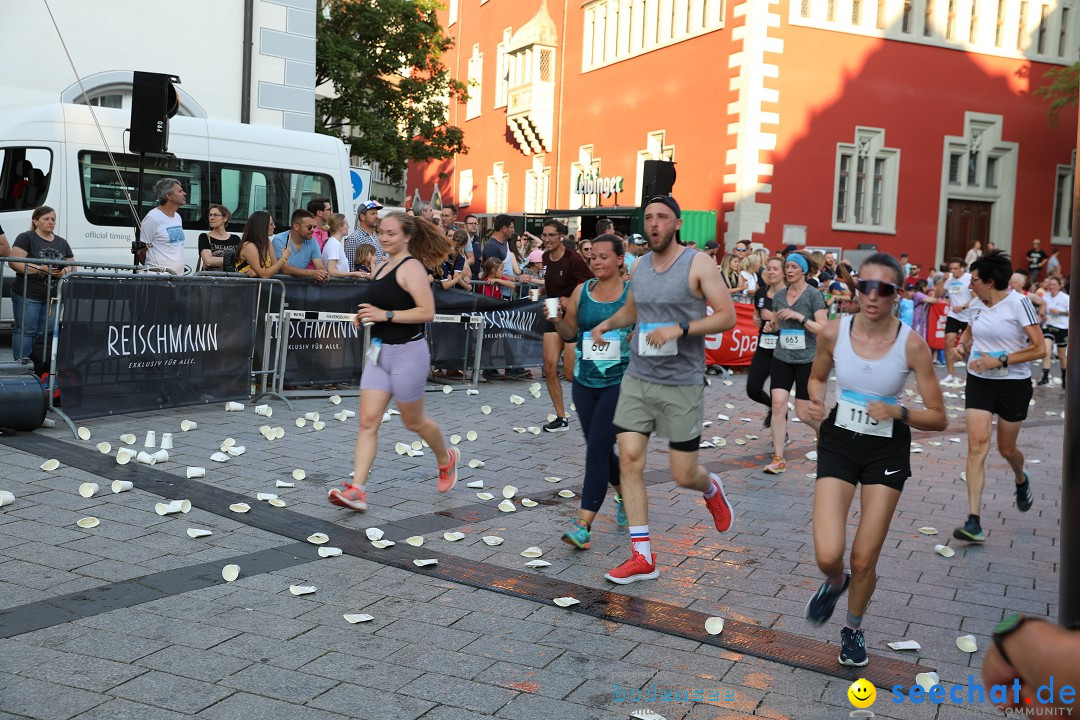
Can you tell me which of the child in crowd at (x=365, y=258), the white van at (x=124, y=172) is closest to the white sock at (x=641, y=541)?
the child in crowd at (x=365, y=258)

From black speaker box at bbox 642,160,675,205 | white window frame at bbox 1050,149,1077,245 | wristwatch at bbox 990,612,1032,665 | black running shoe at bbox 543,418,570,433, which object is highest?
white window frame at bbox 1050,149,1077,245

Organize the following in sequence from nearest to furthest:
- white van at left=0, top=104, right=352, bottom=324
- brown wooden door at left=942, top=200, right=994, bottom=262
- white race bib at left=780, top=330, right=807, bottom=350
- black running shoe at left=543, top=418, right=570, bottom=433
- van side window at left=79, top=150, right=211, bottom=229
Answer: white race bib at left=780, top=330, right=807, bottom=350 → black running shoe at left=543, top=418, right=570, bottom=433 → white van at left=0, top=104, right=352, bottom=324 → van side window at left=79, top=150, right=211, bottom=229 → brown wooden door at left=942, top=200, right=994, bottom=262

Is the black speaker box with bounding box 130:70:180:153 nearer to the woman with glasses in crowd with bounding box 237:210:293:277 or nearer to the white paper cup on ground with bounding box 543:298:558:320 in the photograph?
the woman with glasses in crowd with bounding box 237:210:293:277

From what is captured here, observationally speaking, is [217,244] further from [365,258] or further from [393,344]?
[393,344]

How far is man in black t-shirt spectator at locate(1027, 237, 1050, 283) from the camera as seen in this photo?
30.6 m

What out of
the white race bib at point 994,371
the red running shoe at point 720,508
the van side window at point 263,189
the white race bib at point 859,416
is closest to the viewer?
the white race bib at point 859,416

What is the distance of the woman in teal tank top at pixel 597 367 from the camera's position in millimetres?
6344

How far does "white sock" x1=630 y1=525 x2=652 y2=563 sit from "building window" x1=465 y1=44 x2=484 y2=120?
141 ft

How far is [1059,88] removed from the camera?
1197 inches

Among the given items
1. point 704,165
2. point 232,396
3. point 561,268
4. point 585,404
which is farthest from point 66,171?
point 704,165

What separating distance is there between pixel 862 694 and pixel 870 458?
1041 mm

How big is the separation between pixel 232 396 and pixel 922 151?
79.2 feet

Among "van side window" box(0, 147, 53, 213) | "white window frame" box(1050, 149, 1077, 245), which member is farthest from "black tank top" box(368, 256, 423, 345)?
"white window frame" box(1050, 149, 1077, 245)

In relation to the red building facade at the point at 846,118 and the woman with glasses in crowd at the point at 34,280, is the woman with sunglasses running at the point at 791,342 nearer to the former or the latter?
the woman with glasses in crowd at the point at 34,280
